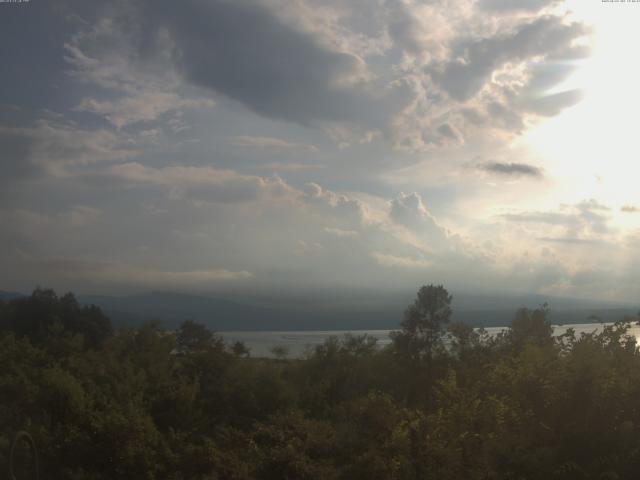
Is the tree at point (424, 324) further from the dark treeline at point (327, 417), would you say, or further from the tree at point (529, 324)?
the dark treeline at point (327, 417)

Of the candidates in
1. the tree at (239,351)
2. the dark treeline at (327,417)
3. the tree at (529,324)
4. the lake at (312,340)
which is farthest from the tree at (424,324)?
the tree at (239,351)

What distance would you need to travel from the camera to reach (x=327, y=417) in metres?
20.0

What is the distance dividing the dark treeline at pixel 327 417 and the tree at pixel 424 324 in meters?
6.02

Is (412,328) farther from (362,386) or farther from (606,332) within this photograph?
(606,332)

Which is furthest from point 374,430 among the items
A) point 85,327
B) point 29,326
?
point 29,326

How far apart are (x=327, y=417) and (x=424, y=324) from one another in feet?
52.7

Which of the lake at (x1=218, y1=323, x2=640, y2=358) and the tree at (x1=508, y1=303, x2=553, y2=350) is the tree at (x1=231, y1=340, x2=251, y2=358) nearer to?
the lake at (x1=218, y1=323, x2=640, y2=358)

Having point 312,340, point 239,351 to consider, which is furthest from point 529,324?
point 239,351

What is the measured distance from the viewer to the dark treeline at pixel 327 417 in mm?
10398

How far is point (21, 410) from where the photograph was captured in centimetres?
1780

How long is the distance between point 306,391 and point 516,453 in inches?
541

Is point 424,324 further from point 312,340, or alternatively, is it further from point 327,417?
point 327,417

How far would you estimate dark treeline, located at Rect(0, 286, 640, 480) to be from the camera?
10.4 m

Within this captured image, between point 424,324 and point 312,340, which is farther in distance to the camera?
point 312,340
